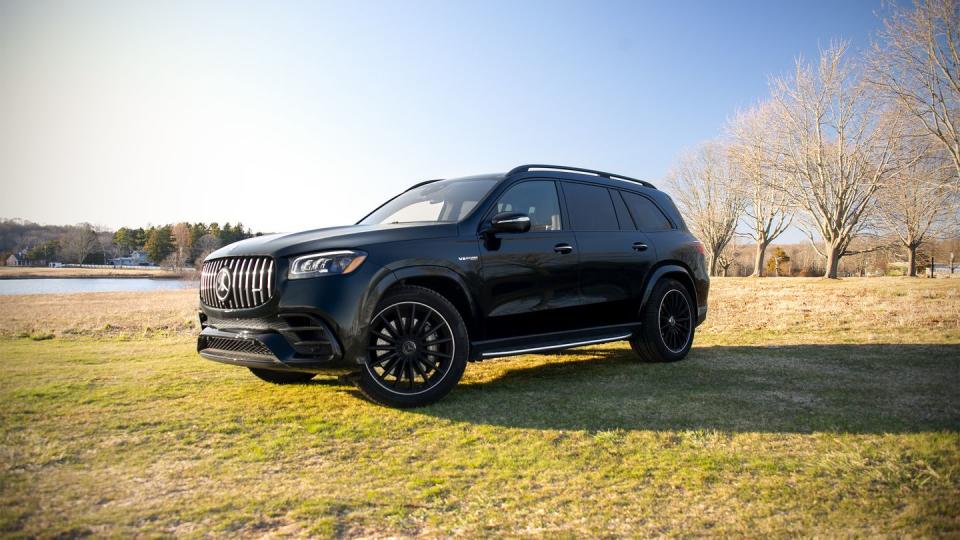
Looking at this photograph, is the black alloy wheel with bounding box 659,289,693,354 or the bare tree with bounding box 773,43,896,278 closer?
the black alloy wheel with bounding box 659,289,693,354

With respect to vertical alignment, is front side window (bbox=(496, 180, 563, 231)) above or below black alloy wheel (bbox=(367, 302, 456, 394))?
above

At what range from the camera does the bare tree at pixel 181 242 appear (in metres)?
113

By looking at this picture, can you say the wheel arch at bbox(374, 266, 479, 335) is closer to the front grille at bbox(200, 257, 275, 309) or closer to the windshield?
the windshield

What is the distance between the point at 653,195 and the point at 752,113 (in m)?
30.5

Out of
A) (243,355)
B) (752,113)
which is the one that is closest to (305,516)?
(243,355)

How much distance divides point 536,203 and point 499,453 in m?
2.82

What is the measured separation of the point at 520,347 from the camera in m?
5.13

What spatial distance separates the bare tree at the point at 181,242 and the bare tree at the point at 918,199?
112 meters

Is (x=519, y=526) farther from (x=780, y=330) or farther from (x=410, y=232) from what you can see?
(x=780, y=330)

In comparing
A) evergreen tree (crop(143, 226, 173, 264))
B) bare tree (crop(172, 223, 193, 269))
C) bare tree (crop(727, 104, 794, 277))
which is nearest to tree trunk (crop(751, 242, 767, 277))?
bare tree (crop(727, 104, 794, 277))

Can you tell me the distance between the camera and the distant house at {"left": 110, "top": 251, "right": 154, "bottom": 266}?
12549 centimetres

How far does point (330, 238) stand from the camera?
4418mm

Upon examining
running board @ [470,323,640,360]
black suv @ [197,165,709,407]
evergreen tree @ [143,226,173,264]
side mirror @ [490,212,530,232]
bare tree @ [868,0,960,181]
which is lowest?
running board @ [470,323,640,360]

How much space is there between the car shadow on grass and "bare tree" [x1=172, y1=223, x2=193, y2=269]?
121m
